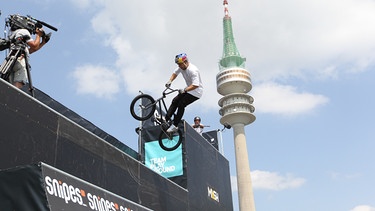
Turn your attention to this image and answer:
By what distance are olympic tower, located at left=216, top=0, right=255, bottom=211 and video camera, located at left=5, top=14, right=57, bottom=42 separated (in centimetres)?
6812

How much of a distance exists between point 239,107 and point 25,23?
68.9 meters

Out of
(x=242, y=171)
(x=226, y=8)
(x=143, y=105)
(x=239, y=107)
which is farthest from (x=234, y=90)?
(x=143, y=105)

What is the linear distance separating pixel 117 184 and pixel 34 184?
4098 millimetres

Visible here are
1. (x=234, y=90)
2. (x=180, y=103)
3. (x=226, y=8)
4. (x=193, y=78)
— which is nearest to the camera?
(x=193, y=78)

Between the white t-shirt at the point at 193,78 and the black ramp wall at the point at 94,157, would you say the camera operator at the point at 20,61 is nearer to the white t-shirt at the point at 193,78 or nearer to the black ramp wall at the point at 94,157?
the black ramp wall at the point at 94,157

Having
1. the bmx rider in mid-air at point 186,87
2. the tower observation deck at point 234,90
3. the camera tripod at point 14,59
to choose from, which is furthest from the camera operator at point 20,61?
the tower observation deck at point 234,90

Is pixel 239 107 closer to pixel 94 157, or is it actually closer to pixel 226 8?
pixel 226 8

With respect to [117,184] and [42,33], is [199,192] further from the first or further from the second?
[42,33]

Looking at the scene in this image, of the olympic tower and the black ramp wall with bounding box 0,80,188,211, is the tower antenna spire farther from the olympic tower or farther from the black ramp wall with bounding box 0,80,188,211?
the black ramp wall with bounding box 0,80,188,211

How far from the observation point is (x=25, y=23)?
8344 millimetres

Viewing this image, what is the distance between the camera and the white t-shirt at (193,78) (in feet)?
34.5

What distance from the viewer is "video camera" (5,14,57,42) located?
8.29m

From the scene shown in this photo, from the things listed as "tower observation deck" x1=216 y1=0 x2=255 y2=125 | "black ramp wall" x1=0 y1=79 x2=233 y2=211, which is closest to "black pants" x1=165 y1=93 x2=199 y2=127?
"black ramp wall" x1=0 y1=79 x2=233 y2=211

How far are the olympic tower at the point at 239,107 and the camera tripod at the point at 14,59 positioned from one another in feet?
226
